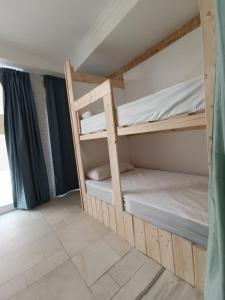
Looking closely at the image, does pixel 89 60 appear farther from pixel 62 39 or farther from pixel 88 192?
pixel 88 192

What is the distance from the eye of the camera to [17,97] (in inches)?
98.7

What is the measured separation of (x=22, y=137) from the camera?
2502 millimetres

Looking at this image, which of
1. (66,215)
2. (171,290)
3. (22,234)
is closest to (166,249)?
(171,290)

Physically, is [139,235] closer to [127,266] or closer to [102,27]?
[127,266]

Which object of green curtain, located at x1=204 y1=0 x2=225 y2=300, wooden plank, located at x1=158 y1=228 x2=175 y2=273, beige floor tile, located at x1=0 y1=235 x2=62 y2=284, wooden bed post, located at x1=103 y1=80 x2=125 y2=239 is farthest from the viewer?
wooden bed post, located at x1=103 y1=80 x2=125 y2=239

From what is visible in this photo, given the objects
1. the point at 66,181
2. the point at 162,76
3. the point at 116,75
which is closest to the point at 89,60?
the point at 116,75

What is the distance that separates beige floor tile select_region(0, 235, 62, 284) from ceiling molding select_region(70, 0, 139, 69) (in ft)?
8.05

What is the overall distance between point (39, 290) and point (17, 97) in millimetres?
2498

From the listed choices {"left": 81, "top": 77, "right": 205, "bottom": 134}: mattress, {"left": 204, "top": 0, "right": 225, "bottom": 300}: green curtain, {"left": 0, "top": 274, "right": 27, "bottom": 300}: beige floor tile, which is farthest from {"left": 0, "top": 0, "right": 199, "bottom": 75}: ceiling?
{"left": 0, "top": 274, "right": 27, "bottom": 300}: beige floor tile

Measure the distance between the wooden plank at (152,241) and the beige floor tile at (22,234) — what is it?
3.93ft

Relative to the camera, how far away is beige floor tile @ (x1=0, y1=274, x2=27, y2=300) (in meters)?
1.14

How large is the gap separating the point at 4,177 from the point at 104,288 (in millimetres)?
2380

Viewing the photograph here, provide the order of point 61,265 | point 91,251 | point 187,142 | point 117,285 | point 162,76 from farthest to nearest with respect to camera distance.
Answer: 1. point 162,76
2. point 187,142
3. point 91,251
4. point 61,265
5. point 117,285

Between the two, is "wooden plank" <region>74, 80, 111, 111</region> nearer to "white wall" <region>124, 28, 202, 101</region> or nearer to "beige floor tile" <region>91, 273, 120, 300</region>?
"white wall" <region>124, 28, 202, 101</region>
